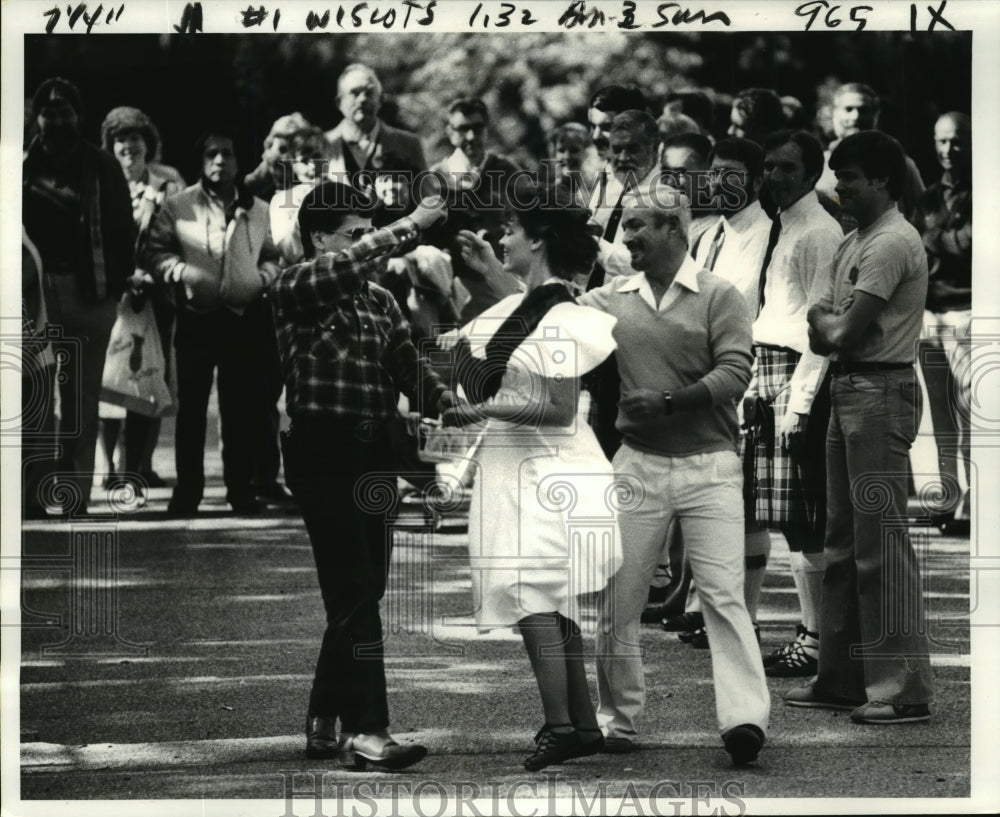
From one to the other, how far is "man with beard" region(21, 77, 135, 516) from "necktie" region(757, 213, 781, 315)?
209 centimetres

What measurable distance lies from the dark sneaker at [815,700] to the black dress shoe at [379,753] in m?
1.27

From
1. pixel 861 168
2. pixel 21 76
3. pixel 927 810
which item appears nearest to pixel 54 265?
pixel 21 76

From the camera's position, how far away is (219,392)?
7145mm

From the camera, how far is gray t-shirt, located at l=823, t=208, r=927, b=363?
646 cm

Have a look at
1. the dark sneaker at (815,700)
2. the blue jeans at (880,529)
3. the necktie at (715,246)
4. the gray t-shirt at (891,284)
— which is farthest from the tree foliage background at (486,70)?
the dark sneaker at (815,700)

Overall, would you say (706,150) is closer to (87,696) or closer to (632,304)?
(632,304)

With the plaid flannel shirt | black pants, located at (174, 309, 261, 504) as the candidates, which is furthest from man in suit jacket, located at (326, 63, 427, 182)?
black pants, located at (174, 309, 261, 504)

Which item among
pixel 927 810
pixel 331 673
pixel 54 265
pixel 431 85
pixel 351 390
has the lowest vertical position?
pixel 927 810

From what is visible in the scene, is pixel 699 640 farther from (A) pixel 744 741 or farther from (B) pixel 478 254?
(B) pixel 478 254

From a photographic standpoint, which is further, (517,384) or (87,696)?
(87,696)

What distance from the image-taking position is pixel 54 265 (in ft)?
22.2

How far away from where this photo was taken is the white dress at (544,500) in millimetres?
6105

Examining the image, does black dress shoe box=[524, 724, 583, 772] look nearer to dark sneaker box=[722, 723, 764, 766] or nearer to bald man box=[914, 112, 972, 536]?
dark sneaker box=[722, 723, 764, 766]

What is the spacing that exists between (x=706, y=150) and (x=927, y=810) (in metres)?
2.22
